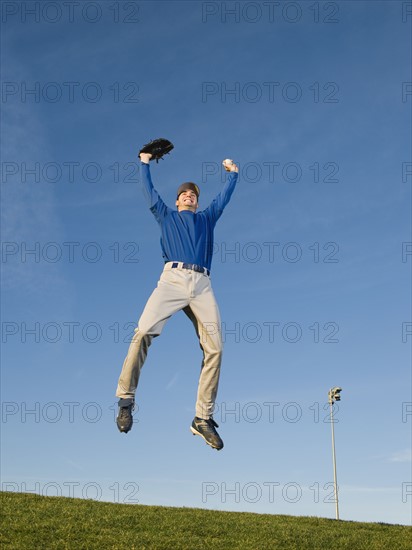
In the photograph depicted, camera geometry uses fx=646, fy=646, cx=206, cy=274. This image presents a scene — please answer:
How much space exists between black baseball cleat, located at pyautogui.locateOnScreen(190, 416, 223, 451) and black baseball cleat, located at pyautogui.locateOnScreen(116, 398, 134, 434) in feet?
2.65

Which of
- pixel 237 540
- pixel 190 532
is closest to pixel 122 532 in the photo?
pixel 190 532

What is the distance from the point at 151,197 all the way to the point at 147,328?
188 cm

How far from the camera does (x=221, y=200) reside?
869cm

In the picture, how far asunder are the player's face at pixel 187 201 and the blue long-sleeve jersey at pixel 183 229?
9cm

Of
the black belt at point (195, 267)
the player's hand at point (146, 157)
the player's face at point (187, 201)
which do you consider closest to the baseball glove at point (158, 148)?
the player's hand at point (146, 157)

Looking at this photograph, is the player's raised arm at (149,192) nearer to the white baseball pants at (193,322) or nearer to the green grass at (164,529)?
the white baseball pants at (193,322)

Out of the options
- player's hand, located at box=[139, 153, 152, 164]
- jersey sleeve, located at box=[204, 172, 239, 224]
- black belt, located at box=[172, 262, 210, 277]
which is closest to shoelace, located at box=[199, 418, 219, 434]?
black belt, located at box=[172, 262, 210, 277]

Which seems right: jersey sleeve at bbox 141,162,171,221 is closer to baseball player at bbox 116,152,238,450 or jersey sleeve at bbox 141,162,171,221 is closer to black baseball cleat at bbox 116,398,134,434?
baseball player at bbox 116,152,238,450

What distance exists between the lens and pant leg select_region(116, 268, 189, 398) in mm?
7324

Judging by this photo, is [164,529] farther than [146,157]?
Yes

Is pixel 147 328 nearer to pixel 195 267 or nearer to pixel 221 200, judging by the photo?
pixel 195 267

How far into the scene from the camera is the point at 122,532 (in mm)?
17984

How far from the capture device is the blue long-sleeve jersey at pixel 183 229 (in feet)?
26.3

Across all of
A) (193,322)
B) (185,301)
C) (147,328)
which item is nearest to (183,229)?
(185,301)
